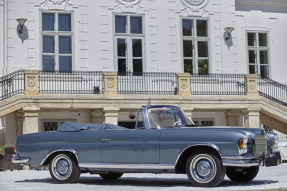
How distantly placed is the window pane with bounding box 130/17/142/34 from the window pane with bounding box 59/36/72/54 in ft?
8.74

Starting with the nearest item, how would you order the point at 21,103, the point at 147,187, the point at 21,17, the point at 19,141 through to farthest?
the point at 147,187
the point at 19,141
the point at 21,103
the point at 21,17

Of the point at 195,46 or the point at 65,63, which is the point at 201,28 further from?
the point at 65,63

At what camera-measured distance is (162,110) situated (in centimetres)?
1188

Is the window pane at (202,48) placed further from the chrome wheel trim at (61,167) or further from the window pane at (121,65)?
the chrome wheel trim at (61,167)

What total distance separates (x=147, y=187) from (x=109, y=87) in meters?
11.7

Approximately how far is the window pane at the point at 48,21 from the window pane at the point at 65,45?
1.77 feet

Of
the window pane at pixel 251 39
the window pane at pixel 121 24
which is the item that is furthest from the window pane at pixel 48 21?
the window pane at pixel 251 39

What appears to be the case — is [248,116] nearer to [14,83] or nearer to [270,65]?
[270,65]

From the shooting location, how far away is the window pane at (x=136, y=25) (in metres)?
25.3

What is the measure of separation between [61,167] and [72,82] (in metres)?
11.5

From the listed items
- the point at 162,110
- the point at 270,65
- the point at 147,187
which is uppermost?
the point at 270,65

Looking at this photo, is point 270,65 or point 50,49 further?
point 270,65

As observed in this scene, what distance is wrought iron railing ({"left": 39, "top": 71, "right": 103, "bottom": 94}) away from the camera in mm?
22969

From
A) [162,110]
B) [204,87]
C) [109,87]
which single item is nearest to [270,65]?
[204,87]
